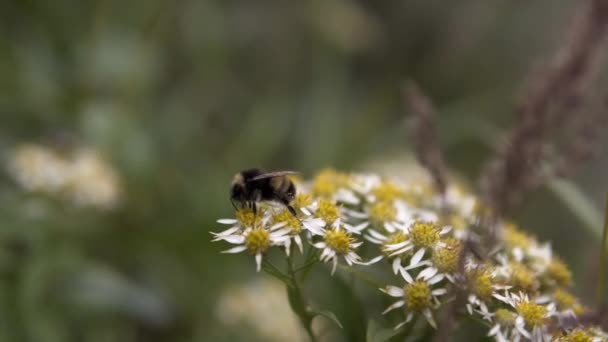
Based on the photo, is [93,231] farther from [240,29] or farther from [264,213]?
[240,29]

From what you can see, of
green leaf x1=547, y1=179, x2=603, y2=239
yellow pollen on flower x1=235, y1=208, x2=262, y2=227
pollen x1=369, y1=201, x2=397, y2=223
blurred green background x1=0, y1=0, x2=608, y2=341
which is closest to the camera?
yellow pollen on flower x1=235, y1=208, x2=262, y2=227

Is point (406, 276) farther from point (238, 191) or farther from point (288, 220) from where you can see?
point (238, 191)

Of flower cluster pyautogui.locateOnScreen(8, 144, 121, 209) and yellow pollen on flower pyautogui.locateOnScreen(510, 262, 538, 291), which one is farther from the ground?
flower cluster pyautogui.locateOnScreen(8, 144, 121, 209)

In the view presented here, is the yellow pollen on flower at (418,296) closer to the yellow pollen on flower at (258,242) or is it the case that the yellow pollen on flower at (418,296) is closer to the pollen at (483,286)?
the pollen at (483,286)

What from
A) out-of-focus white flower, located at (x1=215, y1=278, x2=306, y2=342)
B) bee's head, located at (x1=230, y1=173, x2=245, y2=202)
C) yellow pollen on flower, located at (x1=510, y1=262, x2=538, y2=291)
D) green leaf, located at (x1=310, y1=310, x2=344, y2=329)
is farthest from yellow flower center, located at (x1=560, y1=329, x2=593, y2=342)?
out-of-focus white flower, located at (x1=215, y1=278, x2=306, y2=342)

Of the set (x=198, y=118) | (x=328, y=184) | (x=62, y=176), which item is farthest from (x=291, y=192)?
(x=198, y=118)

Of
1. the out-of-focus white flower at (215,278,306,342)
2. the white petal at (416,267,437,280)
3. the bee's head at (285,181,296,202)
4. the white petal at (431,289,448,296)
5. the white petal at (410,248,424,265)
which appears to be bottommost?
the white petal at (431,289,448,296)

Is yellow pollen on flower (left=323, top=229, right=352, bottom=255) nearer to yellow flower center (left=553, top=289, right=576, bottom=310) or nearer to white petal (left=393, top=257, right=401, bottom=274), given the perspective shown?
white petal (left=393, top=257, right=401, bottom=274)
